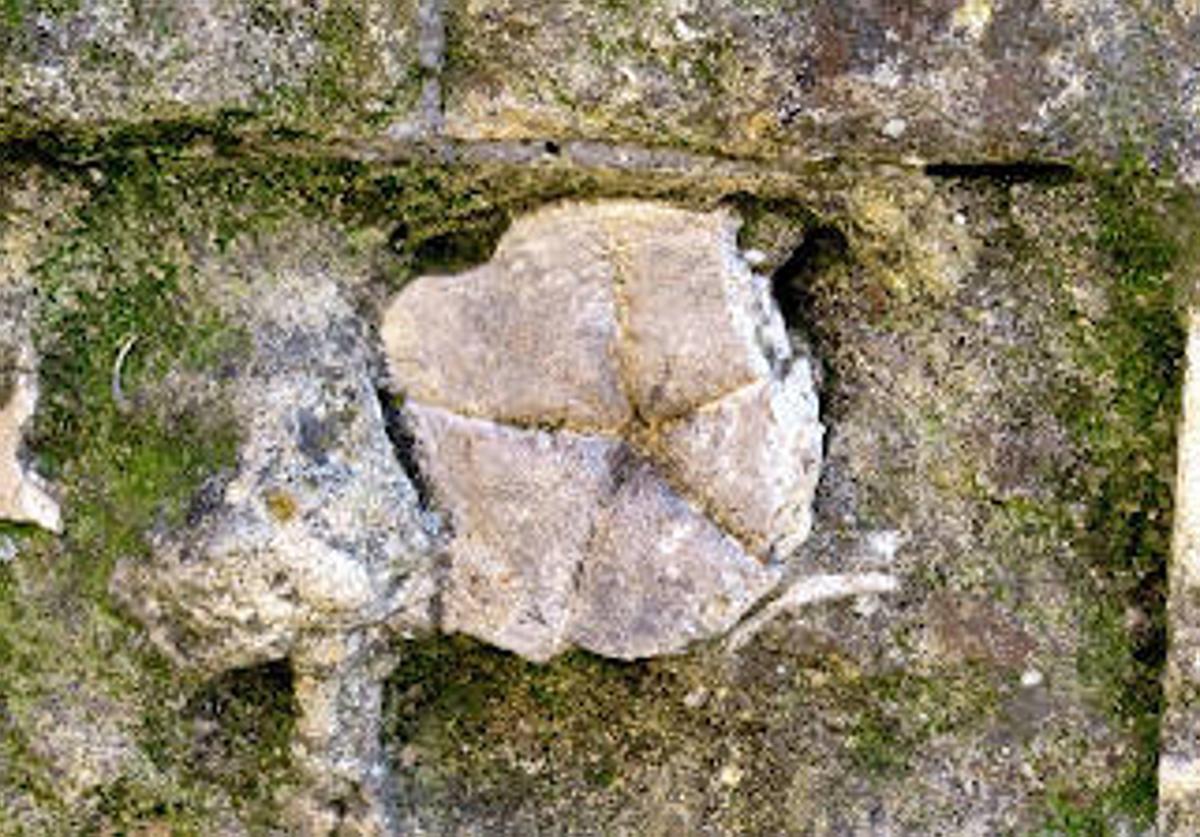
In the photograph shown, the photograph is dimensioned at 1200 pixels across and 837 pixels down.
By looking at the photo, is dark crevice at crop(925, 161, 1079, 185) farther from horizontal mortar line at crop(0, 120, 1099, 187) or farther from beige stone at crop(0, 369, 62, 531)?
beige stone at crop(0, 369, 62, 531)

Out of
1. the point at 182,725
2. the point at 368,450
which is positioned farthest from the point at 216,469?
the point at 182,725

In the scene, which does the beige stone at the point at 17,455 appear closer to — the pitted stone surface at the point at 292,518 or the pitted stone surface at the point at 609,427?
the pitted stone surface at the point at 292,518

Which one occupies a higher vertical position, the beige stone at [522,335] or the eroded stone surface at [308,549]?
the beige stone at [522,335]

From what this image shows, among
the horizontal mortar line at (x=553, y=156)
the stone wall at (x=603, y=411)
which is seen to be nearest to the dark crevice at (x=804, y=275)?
the stone wall at (x=603, y=411)

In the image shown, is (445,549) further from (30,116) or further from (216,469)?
(30,116)

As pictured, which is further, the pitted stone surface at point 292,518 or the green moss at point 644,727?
the green moss at point 644,727

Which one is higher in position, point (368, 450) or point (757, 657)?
point (368, 450)

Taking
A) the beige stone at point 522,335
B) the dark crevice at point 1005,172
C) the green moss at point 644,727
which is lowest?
the green moss at point 644,727

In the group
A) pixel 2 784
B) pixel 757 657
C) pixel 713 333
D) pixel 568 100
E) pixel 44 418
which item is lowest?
pixel 2 784
